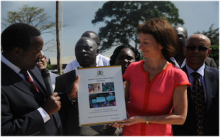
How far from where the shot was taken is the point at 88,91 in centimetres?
244

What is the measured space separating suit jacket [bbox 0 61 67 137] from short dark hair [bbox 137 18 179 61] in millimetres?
1415

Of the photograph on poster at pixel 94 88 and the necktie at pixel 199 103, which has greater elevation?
the photograph on poster at pixel 94 88

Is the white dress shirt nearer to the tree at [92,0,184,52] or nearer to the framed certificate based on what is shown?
the framed certificate

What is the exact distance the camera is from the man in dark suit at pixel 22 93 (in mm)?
1916

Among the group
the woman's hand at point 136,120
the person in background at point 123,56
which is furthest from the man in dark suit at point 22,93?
the person in background at point 123,56

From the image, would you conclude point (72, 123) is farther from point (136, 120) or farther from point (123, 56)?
point (123, 56)

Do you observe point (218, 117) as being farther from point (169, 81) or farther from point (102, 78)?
point (102, 78)

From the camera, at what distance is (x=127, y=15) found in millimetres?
30250

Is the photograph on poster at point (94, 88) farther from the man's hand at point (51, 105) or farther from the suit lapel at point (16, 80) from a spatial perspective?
the suit lapel at point (16, 80)

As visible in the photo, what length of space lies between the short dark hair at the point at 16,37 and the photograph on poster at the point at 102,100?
0.91 m

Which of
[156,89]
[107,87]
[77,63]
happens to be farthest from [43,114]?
[77,63]

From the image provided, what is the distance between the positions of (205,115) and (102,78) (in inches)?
52.8

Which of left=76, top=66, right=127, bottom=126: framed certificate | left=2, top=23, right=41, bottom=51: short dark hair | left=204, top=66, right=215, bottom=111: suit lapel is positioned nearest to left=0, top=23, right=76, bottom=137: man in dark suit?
left=2, top=23, right=41, bottom=51: short dark hair

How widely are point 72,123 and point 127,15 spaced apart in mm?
28843
